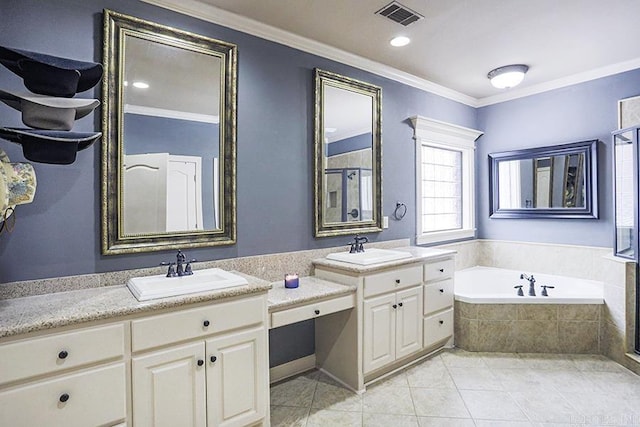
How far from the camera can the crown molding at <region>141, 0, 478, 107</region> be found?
2250 mm

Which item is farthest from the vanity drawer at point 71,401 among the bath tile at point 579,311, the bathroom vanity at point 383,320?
the bath tile at point 579,311

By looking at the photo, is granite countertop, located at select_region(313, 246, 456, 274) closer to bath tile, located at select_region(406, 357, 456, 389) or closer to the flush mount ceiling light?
bath tile, located at select_region(406, 357, 456, 389)

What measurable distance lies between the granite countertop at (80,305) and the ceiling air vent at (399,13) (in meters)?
1.93

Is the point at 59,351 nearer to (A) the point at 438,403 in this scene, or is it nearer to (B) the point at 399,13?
(A) the point at 438,403

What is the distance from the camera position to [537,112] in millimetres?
3969

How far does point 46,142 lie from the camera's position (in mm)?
1553

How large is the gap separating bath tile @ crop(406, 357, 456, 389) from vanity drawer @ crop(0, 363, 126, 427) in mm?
1957

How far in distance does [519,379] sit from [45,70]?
3472mm

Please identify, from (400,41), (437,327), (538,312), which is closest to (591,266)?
(538,312)

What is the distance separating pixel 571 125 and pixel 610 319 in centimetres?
193

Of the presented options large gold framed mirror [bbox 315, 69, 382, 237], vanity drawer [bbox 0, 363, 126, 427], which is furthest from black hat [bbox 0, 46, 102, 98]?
large gold framed mirror [bbox 315, 69, 382, 237]

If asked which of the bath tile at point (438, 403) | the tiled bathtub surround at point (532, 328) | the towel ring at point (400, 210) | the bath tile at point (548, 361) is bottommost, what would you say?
the bath tile at point (438, 403)

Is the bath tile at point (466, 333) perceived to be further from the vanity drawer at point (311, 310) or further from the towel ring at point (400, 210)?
the vanity drawer at point (311, 310)

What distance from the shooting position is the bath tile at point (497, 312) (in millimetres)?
3180
